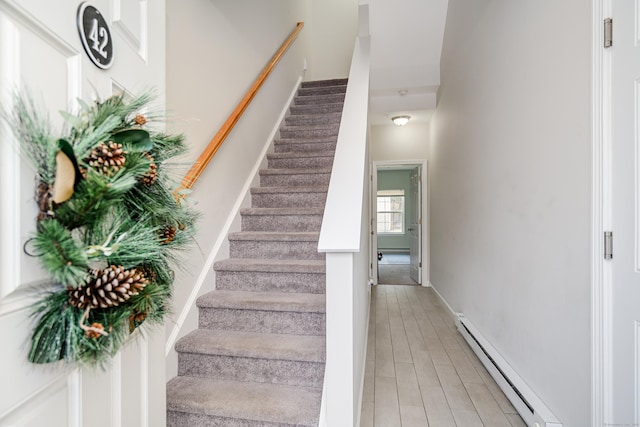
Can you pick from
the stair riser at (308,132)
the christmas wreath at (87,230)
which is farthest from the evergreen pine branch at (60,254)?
the stair riser at (308,132)

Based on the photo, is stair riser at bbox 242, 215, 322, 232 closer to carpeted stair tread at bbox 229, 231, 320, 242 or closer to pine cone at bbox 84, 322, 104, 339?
Result: carpeted stair tread at bbox 229, 231, 320, 242

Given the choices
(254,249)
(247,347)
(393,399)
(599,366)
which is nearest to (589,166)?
(599,366)

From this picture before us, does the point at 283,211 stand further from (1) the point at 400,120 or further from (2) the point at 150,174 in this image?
(1) the point at 400,120

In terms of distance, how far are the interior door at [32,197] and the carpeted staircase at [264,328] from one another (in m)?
0.69

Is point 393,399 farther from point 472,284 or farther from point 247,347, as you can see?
point 472,284

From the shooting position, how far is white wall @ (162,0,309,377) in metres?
1.68

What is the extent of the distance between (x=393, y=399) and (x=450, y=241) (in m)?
2.17

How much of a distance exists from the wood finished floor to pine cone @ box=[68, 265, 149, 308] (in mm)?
1673

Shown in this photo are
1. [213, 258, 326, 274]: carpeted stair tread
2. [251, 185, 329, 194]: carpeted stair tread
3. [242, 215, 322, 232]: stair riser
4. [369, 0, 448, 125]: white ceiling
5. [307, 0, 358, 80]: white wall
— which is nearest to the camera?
[213, 258, 326, 274]: carpeted stair tread

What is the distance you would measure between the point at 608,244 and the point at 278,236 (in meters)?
1.76

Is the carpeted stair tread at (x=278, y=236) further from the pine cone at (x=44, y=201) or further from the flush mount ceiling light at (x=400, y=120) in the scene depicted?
the flush mount ceiling light at (x=400, y=120)

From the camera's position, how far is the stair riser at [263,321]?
1.74 metres

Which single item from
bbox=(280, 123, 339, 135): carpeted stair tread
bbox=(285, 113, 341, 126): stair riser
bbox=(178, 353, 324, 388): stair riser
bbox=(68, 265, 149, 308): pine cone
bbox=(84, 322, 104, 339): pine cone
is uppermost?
bbox=(285, 113, 341, 126): stair riser

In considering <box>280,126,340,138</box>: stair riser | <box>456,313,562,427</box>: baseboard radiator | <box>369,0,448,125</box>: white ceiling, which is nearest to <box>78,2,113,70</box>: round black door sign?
<box>456,313,562,427</box>: baseboard radiator
